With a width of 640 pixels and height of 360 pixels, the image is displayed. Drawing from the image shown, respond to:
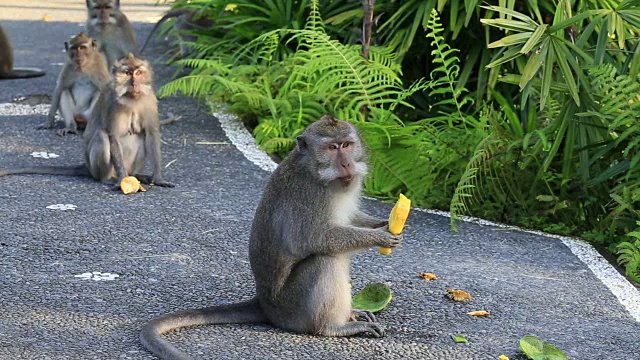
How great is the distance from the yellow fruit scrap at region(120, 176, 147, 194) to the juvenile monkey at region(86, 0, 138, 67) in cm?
300

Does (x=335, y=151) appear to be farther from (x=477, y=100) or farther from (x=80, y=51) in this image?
(x=80, y=51)

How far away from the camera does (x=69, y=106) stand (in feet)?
28.2

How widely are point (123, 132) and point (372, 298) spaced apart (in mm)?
2977

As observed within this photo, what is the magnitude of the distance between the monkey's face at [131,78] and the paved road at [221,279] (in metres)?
0.63

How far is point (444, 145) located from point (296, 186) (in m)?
2.72

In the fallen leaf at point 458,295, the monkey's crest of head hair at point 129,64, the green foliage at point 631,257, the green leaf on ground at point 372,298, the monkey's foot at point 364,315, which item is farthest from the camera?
the monkey's crest of head hair at point 129,64

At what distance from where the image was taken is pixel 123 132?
286 inches

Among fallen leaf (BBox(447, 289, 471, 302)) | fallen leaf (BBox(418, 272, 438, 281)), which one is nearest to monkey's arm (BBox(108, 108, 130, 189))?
fallen leaf (BBox(418, 272, 438, 281))

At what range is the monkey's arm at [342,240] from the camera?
14.4 feet

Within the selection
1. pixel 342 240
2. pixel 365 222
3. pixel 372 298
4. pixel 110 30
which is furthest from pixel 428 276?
pixel 110 30

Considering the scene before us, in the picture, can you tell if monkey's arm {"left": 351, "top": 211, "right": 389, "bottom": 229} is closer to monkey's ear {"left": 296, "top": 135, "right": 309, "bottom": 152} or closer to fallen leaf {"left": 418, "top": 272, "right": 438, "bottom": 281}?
monkey's ear {"left": 296, "top": 135, "right": 309, "bottom": 152}

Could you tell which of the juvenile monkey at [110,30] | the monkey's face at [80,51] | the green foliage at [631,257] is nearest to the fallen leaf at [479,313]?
the green foliage at [631,257]

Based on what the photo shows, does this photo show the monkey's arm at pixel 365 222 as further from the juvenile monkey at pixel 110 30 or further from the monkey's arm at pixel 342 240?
the juvenile monkey at pixel 110 30

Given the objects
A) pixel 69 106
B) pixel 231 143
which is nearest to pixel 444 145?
pixel 231 143
